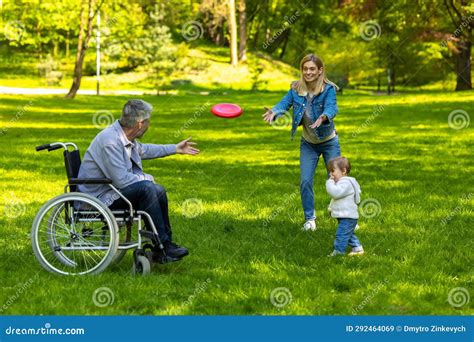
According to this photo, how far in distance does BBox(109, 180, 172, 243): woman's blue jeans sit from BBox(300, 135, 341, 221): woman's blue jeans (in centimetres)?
209

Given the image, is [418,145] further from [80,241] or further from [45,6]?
[45,6]

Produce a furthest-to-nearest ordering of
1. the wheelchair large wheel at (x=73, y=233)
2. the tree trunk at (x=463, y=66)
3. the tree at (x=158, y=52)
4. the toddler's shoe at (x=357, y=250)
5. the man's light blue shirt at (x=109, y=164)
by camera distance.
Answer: the tree at (x=158, y=52) → the tree trunk at (x=463, y=66) → the toddler's shoe at (x=357, y=250) → the man's light blue shirt at (x=109, y=164) → the wheelchair large wheel at (x=73, y=233)

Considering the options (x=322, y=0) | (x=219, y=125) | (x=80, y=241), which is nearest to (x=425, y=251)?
(x=80, y=241)

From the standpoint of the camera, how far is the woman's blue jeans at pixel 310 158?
7.48 meters

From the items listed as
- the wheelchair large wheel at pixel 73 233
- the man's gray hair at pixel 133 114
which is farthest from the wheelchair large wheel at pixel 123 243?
the man's gray hair at pixel 133 114

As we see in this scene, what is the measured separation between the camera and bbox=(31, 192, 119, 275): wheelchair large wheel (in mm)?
5574

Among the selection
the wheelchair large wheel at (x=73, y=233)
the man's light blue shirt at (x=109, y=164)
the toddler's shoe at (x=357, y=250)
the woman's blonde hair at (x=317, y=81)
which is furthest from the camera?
the woman's blonde hair at (x=317, y=81)

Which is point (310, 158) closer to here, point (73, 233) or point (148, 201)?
point (148, 201)

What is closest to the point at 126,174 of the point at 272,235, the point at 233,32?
the point at 272,235

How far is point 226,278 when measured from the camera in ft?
18.8

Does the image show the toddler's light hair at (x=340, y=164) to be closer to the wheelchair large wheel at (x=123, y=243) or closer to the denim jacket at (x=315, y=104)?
the denim jacket at (x=315, y=104)

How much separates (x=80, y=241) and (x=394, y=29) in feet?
119

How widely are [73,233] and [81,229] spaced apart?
0.90 ft

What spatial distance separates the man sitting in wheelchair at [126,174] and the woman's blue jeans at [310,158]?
6.74 ft
